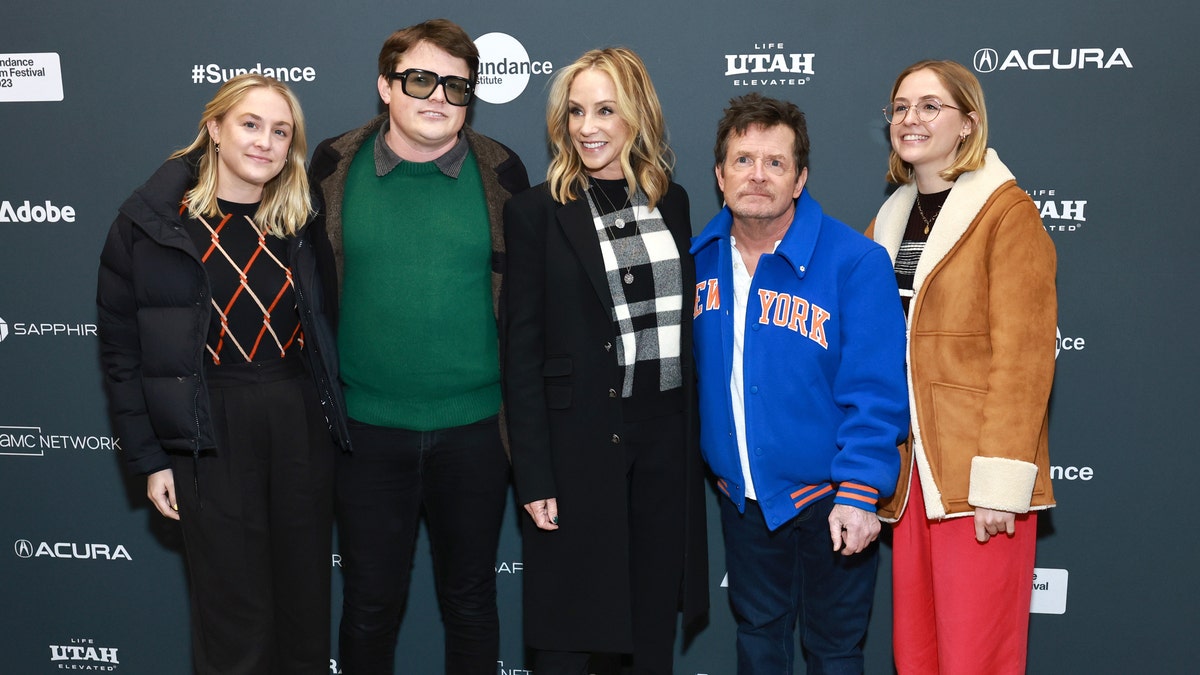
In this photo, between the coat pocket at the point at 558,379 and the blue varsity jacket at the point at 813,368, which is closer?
the blue varsity jacket at the point at 813,368

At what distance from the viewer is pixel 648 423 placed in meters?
2.15

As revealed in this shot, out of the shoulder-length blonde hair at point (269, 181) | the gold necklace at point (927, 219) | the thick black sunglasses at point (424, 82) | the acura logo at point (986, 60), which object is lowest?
the gold necklace at point (927, 219)

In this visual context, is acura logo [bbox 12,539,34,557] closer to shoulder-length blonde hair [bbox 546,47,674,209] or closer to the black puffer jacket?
the black puffer jacket

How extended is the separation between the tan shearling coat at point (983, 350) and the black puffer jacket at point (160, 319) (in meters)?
1.50

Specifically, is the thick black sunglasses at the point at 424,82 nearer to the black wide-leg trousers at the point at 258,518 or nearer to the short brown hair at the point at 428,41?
the short brown hair at the point at 428,41

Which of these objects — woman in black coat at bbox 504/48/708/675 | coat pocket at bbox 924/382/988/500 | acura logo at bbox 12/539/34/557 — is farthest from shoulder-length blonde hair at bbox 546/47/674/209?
acura logo at bbox 12/539/34/557

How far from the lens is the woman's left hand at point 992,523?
79.7 inches

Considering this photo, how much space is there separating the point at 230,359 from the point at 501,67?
1.22 m

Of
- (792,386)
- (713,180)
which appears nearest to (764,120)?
(792,386)

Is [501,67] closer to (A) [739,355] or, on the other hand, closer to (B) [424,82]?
(B) [424,82]

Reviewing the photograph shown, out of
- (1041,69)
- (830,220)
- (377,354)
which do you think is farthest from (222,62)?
(1041,69)

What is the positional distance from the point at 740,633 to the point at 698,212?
1.26m

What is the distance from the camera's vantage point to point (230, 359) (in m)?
2.14

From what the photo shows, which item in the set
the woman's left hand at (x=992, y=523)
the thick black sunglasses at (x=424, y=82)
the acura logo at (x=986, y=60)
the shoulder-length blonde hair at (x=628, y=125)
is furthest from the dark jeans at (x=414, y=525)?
the acura logo at (x=986, y=60)
